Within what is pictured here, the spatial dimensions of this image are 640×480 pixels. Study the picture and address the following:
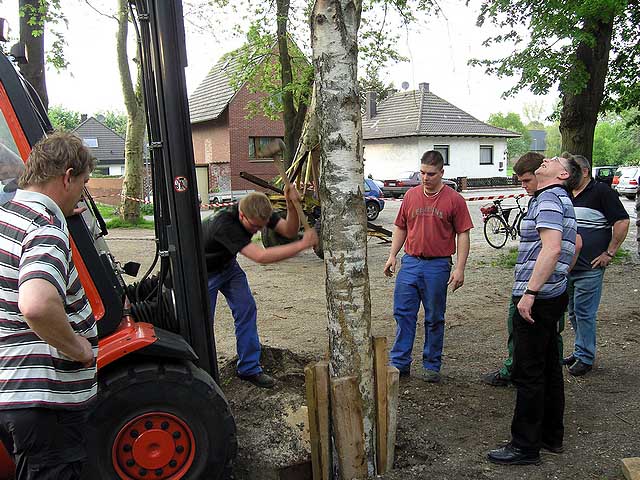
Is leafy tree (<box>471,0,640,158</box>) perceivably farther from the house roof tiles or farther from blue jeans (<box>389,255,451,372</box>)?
the house roof tiles

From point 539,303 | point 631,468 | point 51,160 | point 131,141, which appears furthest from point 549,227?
point 131,141

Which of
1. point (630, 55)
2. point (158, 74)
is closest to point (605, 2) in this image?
point (630, 55)

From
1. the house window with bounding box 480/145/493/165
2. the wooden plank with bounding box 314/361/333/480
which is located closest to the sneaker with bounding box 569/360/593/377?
the wooden plank with bounding box 314/361/333/480

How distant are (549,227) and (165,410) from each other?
239 cm

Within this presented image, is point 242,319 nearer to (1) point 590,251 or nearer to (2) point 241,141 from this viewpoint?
(1) point 590,251

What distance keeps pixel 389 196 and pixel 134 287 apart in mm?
26924

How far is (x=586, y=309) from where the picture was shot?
5.30m

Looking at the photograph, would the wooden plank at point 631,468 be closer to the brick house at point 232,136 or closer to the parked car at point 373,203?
the parked car at point 373,203

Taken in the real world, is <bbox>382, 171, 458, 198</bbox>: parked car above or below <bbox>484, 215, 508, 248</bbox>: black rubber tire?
above

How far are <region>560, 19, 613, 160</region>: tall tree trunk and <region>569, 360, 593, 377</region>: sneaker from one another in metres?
5.91

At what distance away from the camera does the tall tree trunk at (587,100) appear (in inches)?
391

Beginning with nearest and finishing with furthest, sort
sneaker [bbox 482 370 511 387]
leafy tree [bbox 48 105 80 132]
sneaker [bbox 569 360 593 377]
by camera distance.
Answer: sneaker [bbox 482 370 511 387] → sneaker [bbox 569 360 593 377] → leafy tree [bbox 48 105 80 132]

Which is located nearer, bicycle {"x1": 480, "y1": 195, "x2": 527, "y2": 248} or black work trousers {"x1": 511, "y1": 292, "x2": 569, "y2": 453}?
black work trousers {"x1": 511, "y1": 292, "x2": 569, "y2": 453}

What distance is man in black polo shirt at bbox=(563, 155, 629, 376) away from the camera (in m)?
5.27
